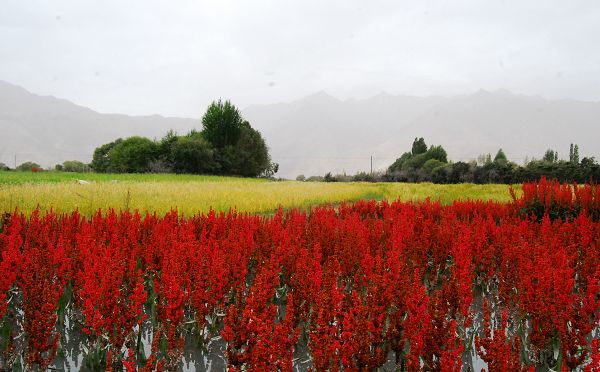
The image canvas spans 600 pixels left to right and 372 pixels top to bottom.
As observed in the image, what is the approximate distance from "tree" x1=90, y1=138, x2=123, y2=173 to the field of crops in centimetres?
6185

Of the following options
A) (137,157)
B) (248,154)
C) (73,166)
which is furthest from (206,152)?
(73,166)

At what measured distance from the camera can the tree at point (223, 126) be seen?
60125 mm

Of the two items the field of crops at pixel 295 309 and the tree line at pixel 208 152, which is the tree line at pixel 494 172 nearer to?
the tree line at pixel 208 152

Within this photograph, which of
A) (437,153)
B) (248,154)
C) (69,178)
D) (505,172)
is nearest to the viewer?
(69,178)

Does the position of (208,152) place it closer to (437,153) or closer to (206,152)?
(206,152)

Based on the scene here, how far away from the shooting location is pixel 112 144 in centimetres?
6919

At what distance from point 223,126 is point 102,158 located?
20606 mm

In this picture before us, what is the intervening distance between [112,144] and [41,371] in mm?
71787

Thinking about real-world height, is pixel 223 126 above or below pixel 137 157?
above

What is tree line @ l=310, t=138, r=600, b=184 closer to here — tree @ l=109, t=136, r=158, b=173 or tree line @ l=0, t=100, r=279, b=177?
tree line @ l=0, t=100, r=279, b=177

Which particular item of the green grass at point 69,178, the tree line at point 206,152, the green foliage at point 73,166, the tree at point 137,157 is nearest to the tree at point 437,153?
the tree line at point 206,152

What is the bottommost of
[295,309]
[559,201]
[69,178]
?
[295,309]

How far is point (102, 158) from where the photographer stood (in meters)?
66.2

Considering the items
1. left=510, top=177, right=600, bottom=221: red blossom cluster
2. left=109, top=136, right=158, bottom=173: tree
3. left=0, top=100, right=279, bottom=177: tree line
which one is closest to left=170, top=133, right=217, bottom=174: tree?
→ left=0, top=100, right=279, bottom=177: tree line
